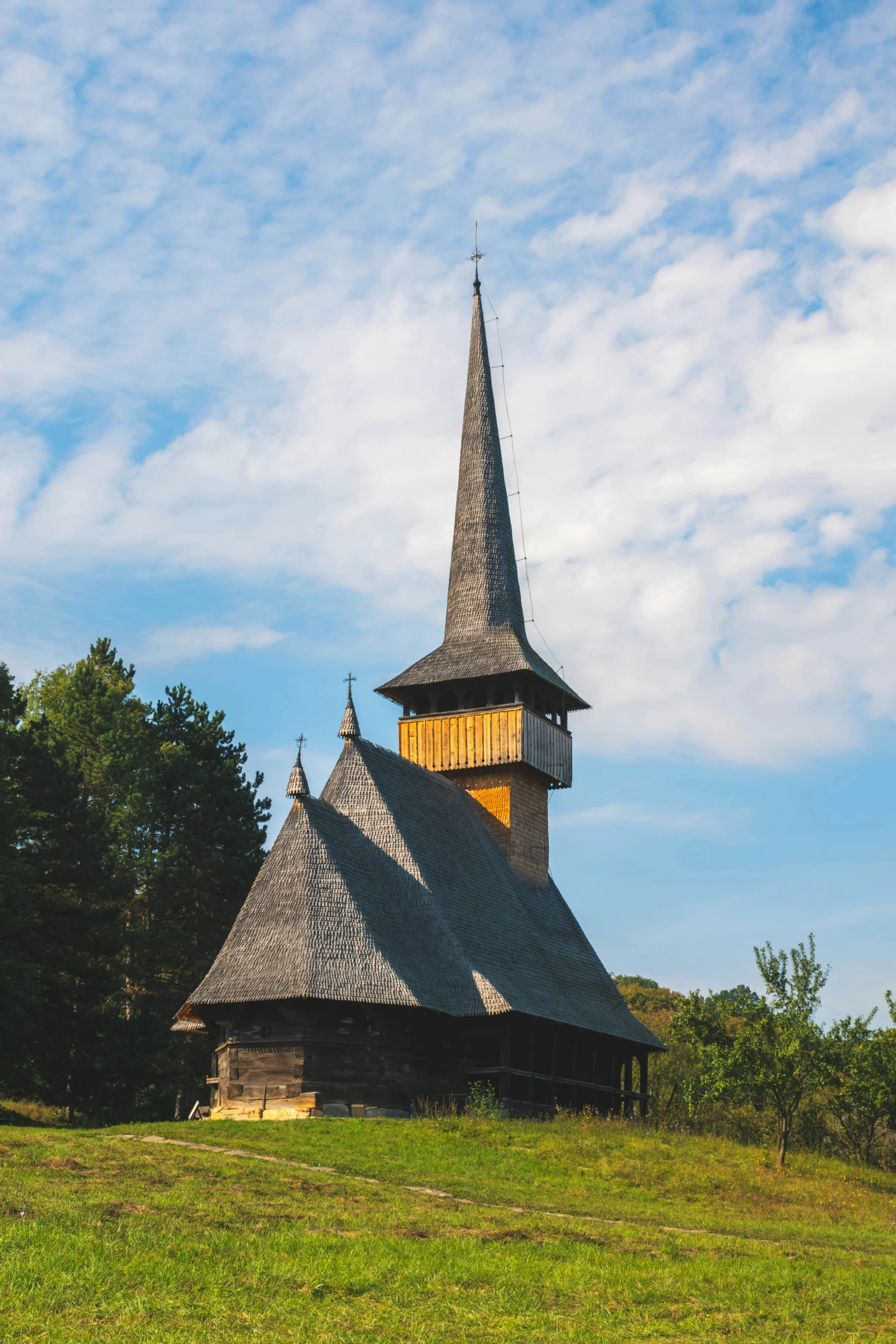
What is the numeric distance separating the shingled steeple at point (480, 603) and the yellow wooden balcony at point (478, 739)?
617mm

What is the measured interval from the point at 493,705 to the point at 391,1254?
25.3 metres

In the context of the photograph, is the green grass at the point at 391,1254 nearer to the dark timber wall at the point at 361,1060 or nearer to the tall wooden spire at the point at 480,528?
the dark timber wall at the point at 361,1060

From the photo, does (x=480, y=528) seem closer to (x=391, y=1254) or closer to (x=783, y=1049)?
(x=783, y=1049)

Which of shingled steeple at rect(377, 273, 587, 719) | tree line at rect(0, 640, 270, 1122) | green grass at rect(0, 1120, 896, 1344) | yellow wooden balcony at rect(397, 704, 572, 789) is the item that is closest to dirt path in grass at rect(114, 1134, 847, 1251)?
green grass at rect(0, 1120, 896, 1344)

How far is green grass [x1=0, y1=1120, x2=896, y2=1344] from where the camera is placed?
952cm

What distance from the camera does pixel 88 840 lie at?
32906mm

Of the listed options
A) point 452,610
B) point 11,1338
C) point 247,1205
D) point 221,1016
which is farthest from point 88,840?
point 11,1338

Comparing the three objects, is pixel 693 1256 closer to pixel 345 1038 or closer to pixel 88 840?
pixel 345 1038

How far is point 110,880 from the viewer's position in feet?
113

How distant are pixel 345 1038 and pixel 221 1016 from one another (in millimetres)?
2364

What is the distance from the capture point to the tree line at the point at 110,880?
3059 cm

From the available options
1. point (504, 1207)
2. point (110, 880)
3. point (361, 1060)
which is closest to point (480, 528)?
point (110, 880)

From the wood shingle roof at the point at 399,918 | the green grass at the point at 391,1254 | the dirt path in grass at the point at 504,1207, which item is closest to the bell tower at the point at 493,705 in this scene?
the wood shingle roof at the point at 399,918

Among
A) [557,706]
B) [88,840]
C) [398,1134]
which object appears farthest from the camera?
[557,706]
